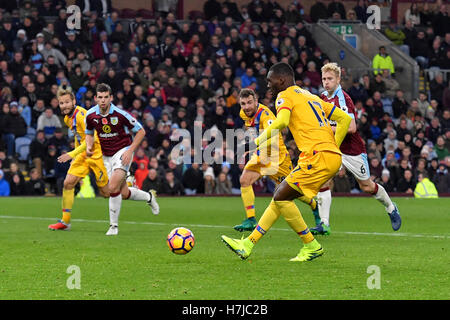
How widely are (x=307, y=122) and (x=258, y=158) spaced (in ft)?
14.7

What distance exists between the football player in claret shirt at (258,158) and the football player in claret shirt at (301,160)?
151 inches

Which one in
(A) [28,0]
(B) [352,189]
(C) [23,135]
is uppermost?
(A) [28,0]

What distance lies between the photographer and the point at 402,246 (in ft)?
39.3

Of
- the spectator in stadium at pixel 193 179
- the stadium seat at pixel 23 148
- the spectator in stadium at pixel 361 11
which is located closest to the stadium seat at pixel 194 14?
the spectator in stadium at pixel 361 11

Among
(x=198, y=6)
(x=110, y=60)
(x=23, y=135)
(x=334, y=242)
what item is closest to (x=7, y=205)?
(x=23, y=135)

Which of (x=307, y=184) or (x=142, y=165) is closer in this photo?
(x=307, y=184)

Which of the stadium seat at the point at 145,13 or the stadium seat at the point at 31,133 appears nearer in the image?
the stadium seat at the point at 31,133

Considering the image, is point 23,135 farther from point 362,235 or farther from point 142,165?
point 362,235

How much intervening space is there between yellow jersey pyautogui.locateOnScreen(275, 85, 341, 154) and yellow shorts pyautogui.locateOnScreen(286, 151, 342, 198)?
0.08 metres

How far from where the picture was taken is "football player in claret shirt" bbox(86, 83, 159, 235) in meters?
14.0

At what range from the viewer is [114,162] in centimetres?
1430

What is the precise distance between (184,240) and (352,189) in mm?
17739

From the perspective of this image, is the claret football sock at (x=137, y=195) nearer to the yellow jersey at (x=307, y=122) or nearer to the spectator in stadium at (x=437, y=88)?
the yellow jersey at (x=307, y=122)

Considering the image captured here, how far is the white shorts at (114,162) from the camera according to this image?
14.1 metres
